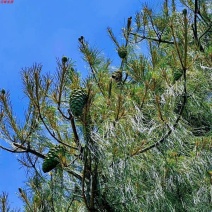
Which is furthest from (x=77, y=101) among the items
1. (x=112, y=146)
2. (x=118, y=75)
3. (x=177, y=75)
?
(x=118, y=75)

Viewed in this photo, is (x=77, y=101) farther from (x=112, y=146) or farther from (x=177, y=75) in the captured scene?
(x=177, y=75)

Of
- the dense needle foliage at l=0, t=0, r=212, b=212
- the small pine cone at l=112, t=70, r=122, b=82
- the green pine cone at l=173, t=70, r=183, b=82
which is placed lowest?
the dense needle foliage at l=0, t=0, r=212, b=212

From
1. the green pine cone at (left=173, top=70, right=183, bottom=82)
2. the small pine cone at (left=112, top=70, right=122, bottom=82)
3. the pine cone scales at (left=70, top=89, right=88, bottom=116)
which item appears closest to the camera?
the pine cone scales at (left=70, top=89, right=88, bottom=116)

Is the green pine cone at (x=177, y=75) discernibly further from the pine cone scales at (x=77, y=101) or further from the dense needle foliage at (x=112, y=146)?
the pine cone scales at (x=77, y=101)

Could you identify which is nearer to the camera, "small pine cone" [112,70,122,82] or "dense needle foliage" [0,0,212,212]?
"dense needle foliage" [0,0,212,212]

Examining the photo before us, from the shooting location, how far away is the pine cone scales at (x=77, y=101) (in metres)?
1.29

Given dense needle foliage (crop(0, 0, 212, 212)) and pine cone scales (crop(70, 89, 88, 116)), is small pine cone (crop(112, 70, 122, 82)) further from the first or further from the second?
pine cone scales (crop(70, 89, 88, 116))

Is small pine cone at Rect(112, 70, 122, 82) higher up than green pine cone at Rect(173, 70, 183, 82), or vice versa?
small pine cone at Rect(112, 70, 122, 82)

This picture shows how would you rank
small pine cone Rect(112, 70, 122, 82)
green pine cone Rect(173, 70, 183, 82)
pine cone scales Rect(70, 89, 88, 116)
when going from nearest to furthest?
pine cone scales Rect(70, 89, 88, 116), green pine cone Rect(173, 70, 183, 82), small pine cone Rect(112, 70, 122, 82)

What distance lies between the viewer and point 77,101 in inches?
50.7

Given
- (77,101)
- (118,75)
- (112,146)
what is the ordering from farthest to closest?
(118,75)
(112,146)
(77,101)

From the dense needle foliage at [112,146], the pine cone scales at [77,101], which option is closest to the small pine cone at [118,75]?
the dense needle foliage at [112,146]

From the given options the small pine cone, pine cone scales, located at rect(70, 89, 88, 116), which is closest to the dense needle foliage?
pine cone scales, located at rect(70, 89, 88, 116)

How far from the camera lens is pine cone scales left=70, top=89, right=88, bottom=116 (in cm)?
129
